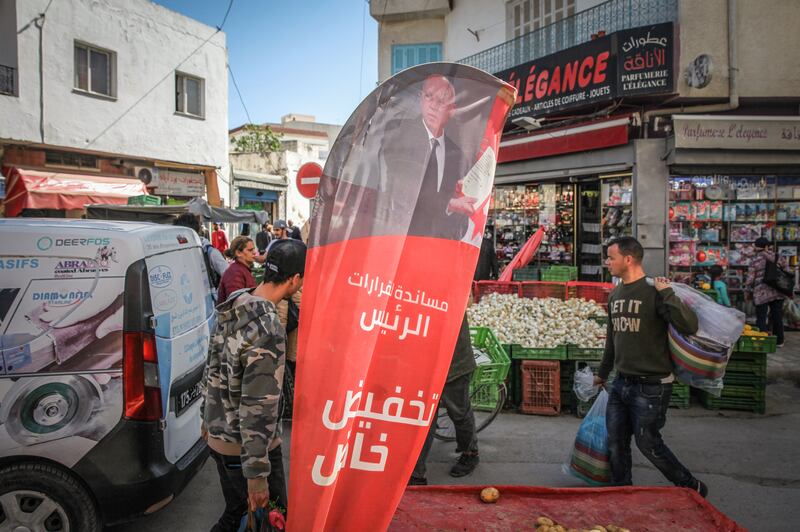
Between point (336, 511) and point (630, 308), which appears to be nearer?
point (336, 511)

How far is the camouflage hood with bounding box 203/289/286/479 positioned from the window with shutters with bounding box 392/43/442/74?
16.8 m

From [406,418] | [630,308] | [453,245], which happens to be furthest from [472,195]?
[630,308]

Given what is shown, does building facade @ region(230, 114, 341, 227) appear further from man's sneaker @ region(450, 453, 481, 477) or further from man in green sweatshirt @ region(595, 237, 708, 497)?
man in green sweatshirt @ region(595, 237, 708, 497)

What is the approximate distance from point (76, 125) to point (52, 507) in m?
15.3

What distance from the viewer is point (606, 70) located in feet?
39.4

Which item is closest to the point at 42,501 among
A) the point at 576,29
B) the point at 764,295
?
the point at 764,295

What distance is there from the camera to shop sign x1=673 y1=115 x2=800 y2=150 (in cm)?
1112

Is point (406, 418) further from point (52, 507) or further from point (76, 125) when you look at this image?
point (76, 125)

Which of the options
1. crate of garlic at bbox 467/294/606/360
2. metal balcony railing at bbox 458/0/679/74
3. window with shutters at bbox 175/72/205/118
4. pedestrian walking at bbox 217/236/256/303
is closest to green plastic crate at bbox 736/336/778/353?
crate of garlic at bbox 467/294/606/360

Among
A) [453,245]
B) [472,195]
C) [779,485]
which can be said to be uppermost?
[472,195]

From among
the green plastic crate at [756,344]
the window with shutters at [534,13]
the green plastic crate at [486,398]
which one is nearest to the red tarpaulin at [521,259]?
the green plastic crate at [756,344]

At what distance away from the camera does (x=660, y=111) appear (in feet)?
39.0

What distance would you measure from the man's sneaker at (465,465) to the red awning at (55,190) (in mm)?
13385

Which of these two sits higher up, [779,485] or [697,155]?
[697,155]
